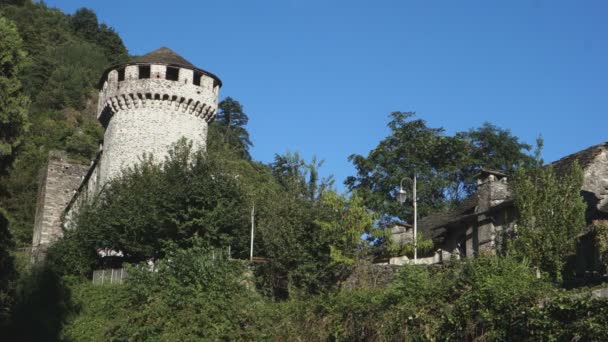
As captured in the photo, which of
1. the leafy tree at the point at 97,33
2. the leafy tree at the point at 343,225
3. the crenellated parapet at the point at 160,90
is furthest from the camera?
the leafy tree at the point at 97,33

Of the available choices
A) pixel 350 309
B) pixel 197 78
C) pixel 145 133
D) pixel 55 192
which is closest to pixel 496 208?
pixel 350 309

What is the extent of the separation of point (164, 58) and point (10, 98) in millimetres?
19407

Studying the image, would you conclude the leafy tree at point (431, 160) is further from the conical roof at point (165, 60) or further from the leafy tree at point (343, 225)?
the leafy tree at point (343, 225)

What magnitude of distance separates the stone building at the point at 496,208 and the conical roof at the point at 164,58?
16062 millimetres

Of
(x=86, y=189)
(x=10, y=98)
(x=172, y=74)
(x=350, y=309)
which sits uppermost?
(x=172, y=74)

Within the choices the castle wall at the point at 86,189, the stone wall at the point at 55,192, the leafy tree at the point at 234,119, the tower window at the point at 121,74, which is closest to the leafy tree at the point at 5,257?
the castle wall at the point at 86,189

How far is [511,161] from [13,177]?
3681 centimetres

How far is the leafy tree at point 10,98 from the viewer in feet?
63.4

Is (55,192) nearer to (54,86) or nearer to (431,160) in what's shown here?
(431,160)

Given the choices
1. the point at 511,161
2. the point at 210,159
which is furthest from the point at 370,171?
the point at 210,159

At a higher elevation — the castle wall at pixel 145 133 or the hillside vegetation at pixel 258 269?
the castle wall at pixel 145 133

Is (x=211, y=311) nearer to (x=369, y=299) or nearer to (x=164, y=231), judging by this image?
(x=369, y=299)

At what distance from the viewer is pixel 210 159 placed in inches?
1233

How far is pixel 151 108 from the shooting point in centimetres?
3738
